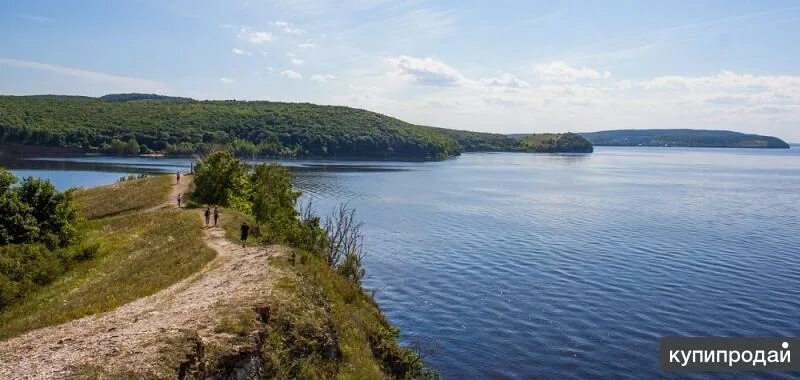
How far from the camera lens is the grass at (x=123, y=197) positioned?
60.5m

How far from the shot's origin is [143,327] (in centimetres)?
2231

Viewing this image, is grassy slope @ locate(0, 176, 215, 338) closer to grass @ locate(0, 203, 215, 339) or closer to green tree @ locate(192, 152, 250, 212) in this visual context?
grass @ locate(0, 203, 215, 339)

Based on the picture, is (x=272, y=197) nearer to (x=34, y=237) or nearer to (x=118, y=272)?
(x=34, y=237)

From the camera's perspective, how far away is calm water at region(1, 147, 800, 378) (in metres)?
39.9

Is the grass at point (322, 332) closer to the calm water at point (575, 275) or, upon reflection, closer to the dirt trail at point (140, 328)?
the dirt trail at point (140, 328)

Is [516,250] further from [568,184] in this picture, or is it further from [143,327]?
[568,184]

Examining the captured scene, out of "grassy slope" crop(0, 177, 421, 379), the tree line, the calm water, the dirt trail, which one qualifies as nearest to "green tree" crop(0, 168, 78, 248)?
the tree line

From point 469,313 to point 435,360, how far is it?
9.37 meters

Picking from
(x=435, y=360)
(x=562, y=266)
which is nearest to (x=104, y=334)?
(x=435, y=360)

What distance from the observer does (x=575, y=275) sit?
57.4m

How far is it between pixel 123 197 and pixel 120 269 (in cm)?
3365

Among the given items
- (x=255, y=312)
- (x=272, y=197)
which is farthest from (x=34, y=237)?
(x=272, y=197)

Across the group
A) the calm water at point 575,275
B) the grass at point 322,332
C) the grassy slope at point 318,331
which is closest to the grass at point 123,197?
the calm water at point 575,275

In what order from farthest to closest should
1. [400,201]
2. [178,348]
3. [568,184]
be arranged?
[568,184], [400,201], [178,348]
